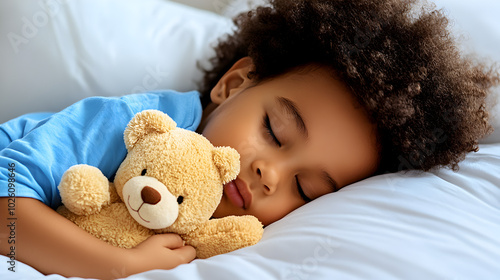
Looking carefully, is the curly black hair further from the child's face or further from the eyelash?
the eyelash

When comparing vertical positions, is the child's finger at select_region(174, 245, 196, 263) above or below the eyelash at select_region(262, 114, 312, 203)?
below

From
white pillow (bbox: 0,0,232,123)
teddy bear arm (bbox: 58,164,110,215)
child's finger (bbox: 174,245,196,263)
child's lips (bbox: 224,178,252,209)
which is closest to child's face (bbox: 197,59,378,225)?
child's lips (bbox: 224,178,252,209)

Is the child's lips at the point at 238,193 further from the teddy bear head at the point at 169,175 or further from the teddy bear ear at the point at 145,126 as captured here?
the teddy bear ear at the point at 145,126

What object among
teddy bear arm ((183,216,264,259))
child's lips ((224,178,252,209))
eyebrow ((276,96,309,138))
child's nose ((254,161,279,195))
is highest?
eyebrow ((276,96,309,138))

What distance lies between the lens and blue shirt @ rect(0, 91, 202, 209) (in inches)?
29.7

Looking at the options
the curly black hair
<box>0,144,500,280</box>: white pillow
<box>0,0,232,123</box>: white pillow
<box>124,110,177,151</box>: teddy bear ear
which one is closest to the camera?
<box>0,144,500,280</box>: white pillow

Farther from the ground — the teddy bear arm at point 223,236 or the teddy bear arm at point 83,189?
the teddy bear arm at point 83,189

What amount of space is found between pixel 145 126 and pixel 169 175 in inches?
4.2

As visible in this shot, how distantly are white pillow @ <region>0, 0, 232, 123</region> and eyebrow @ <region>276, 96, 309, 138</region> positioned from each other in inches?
20.9

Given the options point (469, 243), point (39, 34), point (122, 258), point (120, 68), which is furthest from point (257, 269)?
point (39, 34)

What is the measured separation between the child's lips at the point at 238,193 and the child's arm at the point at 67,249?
0.15 m

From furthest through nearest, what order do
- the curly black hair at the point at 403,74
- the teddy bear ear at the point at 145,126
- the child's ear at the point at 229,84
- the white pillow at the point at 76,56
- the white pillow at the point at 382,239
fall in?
1. the white pillow at the point at 76,56
2. the child's ear at the point at 229,84
3. the curly black hair at the point at 403,74
4. the teddy bear ear at the point at 145,126
5. the white pillow at the point at 382,239

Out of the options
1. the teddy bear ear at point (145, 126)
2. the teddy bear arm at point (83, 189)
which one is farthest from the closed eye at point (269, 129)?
the teddy bear arm at point (83, 189)

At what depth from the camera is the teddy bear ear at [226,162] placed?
2.49 feet
